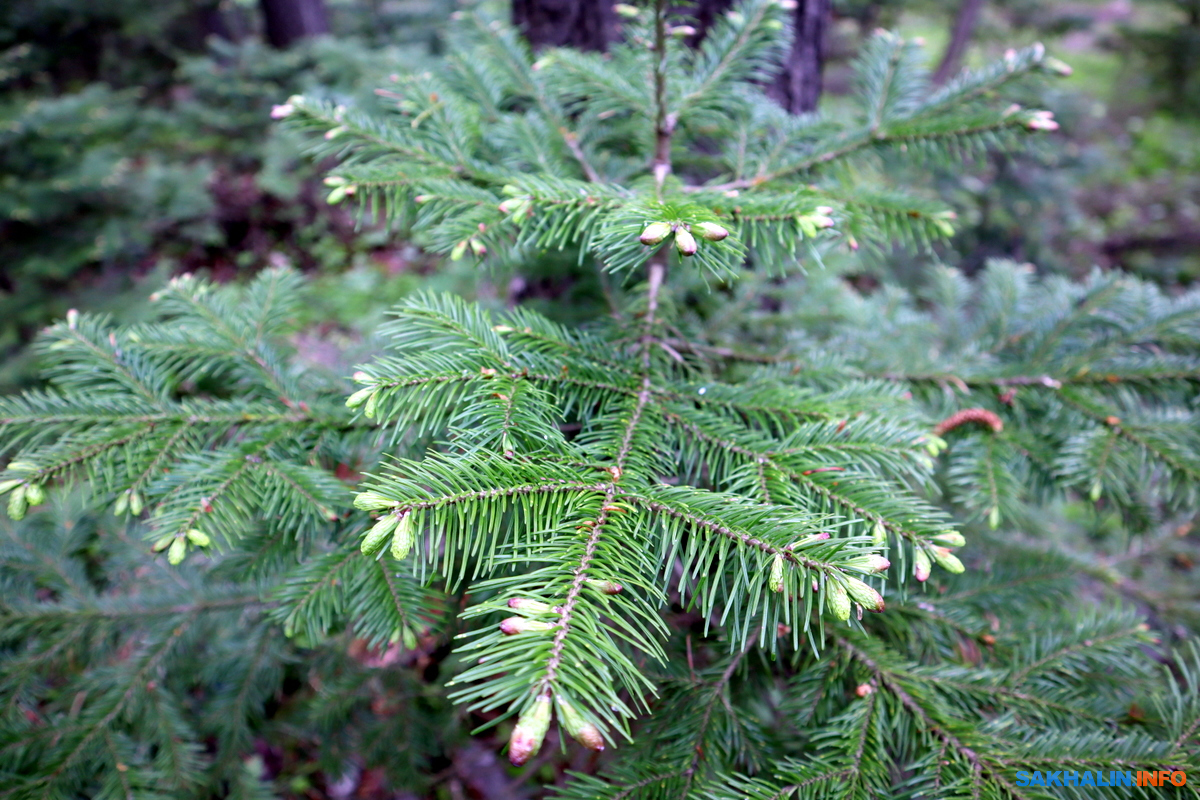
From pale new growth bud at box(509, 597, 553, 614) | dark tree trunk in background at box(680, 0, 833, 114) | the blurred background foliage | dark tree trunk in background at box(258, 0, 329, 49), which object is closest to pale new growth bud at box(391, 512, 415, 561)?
pale new growth bud at box(509, 597, 553, 614)

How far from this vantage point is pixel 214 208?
4852mm

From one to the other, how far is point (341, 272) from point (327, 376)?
408 cm

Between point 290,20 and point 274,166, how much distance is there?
2.89 metres

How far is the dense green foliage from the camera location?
75 cm

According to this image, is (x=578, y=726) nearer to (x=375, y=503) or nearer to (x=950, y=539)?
(x=375, y=503)

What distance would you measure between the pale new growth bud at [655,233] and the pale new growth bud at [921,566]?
22.2 inches

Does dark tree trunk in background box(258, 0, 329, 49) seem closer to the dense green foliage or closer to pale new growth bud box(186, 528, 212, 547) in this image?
the dense green foliage

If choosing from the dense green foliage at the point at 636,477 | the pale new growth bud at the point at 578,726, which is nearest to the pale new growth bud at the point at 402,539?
the dense green foliage at the point at 636,477

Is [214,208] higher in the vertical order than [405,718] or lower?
higher

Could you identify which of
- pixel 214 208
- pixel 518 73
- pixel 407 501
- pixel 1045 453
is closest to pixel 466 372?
pixel 407 501

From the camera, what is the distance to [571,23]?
1932 mm

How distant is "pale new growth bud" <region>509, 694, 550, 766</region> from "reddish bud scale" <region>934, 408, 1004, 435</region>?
3.62 ft

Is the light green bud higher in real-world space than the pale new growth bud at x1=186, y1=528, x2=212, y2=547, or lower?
higher

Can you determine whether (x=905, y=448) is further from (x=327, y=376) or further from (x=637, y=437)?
(x=327, y=376)
